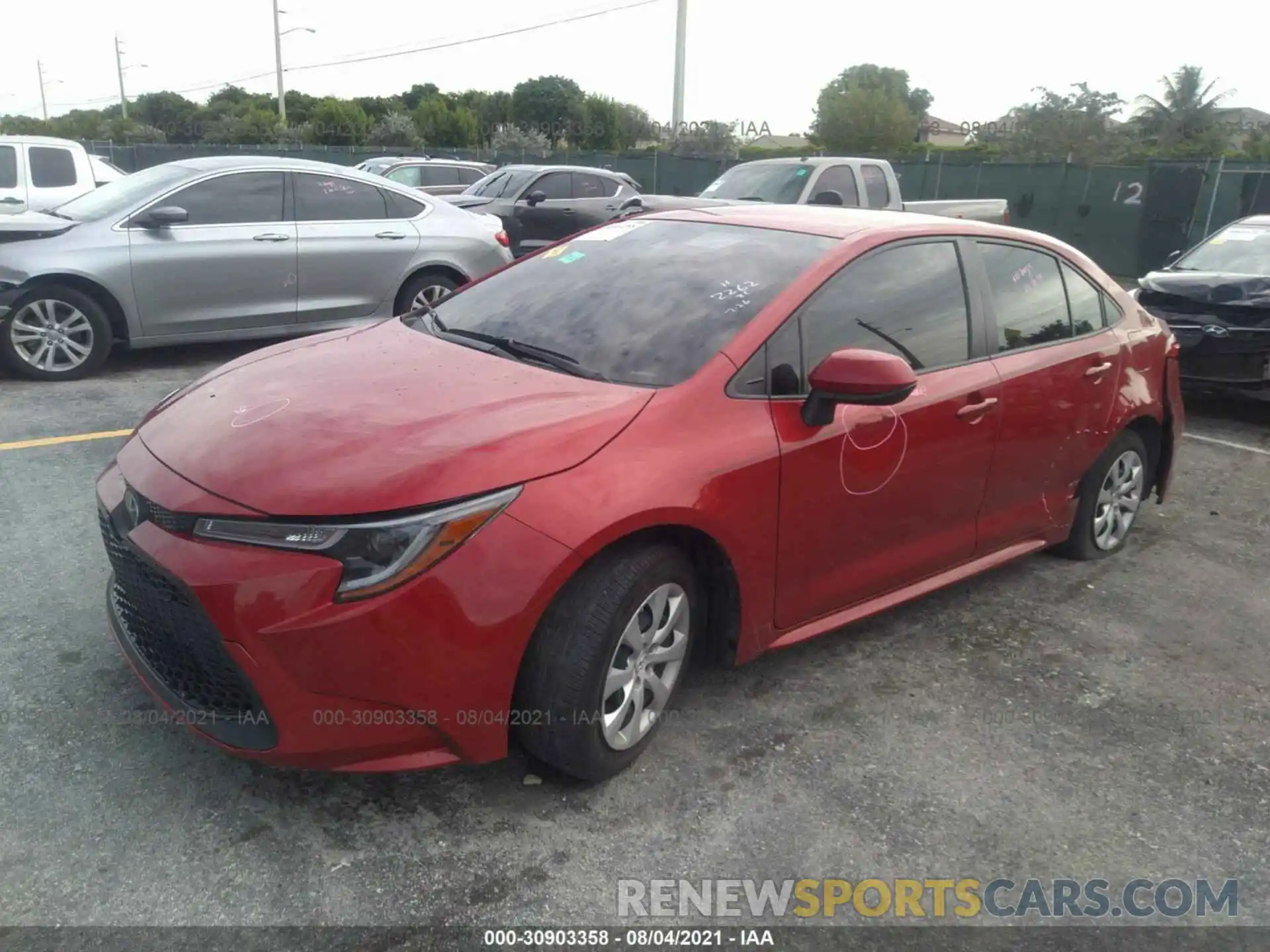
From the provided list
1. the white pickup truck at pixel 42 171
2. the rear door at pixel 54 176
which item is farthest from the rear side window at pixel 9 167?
the rear door at pixel 54 176

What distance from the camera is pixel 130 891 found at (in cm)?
244

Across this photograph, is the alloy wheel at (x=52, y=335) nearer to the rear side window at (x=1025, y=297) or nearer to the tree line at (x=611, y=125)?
the rear side window at (x=1025, y=297)

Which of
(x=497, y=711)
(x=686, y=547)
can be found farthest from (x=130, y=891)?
(x=686, y=547)

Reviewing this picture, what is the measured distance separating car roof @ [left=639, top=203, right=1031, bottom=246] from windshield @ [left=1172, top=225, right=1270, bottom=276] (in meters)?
4.81

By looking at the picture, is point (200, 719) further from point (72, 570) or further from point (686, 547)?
point (72, 570)

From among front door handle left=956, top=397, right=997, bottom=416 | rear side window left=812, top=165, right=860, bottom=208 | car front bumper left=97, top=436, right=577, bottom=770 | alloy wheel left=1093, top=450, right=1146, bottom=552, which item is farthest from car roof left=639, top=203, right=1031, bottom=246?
rear side window left=812, top=165, right=860, bottom=208

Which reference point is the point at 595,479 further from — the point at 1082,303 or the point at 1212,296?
the point at 1212,296

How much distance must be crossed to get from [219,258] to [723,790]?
20.1 ft

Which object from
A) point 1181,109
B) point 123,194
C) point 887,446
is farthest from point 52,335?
point 1181,109

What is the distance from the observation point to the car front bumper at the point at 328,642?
7.93 ft

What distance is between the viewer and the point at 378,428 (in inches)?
108

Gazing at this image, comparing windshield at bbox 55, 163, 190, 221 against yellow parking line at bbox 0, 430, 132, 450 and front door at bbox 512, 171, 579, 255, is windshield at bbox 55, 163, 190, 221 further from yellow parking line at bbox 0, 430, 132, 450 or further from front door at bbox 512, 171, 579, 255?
front door at bbox 512, 171, 579, 255

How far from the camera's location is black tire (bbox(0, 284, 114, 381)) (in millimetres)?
6945

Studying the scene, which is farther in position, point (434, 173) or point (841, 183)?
point (434, 173)
